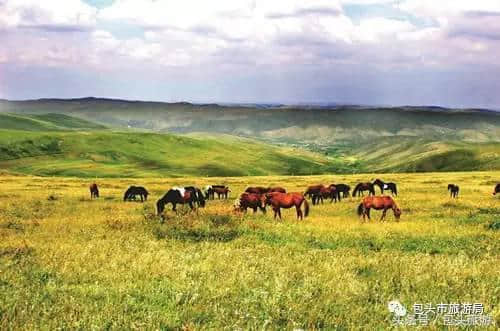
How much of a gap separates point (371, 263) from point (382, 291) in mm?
2225

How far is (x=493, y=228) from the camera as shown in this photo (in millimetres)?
18906

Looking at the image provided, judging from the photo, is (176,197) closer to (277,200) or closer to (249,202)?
(249,202)

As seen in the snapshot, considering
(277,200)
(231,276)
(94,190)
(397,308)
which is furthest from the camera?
Result: (94,190)

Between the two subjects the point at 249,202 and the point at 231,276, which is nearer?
the point at 231,276

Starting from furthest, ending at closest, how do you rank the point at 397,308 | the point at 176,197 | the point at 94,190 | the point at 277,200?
the point at 94,190
the point at 176,197
the point at 277,200
the point at 397,308

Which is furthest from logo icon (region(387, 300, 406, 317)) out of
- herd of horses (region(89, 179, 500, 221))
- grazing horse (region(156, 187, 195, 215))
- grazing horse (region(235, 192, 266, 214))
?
grazing horse (region(156, 187, 195, 215))

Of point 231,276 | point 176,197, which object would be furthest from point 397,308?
point 176,197

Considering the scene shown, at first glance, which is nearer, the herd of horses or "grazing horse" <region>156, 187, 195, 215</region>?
the herd of horses

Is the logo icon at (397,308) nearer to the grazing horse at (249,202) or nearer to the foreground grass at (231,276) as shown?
the foreground grass at (231,276)

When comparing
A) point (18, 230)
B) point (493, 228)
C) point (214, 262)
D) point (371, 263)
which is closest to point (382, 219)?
point (493, 228)

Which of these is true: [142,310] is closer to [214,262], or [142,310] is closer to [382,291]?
[214,262]

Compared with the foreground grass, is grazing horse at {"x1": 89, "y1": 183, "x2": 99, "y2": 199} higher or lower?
lower

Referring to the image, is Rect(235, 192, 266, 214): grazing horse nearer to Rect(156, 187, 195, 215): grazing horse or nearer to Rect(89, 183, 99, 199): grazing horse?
Rect(156, 187, 195, 215): grazing horse

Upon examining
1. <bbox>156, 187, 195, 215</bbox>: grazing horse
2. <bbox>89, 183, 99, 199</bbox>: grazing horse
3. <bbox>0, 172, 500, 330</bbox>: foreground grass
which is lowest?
<bbox>89, 183, 99, 199</bbox>: grazing horse
